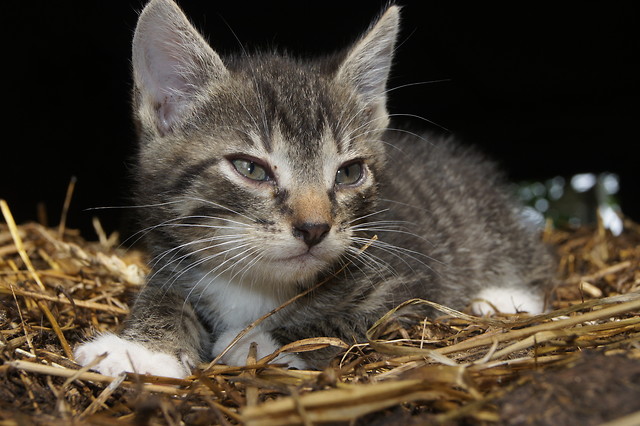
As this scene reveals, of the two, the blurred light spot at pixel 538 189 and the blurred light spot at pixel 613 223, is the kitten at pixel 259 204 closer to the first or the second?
the blurred light spot at pixel 613 223

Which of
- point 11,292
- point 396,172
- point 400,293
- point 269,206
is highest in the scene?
point 396,172

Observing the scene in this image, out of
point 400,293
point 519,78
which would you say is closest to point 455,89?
point 519,78

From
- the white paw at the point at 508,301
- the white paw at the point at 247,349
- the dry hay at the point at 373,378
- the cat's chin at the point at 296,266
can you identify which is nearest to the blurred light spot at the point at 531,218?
the white paw at the point at 508,301

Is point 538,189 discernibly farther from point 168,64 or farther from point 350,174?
point 168,64

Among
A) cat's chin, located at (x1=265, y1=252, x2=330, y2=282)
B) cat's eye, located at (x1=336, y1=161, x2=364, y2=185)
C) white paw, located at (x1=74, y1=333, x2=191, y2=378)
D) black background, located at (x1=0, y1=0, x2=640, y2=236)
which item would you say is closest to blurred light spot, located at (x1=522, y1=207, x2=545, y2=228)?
black background, located at (x1=0, y1=0, x2=640, y2=236)

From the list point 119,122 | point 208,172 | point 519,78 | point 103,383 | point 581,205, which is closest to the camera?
point 103,383

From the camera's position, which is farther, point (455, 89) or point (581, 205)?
point (581, 205)

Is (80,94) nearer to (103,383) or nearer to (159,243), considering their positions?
(159,243)
